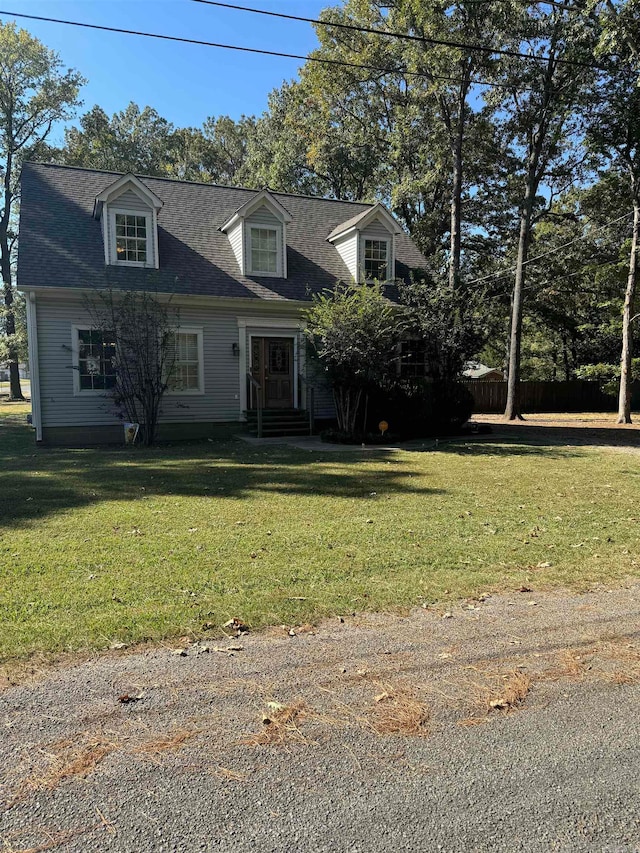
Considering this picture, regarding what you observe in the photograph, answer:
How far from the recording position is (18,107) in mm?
29750

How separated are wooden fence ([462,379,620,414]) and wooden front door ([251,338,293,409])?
1418 cm

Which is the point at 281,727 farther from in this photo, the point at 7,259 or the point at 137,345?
the point at 7,259

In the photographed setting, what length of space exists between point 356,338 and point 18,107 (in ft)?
94.7

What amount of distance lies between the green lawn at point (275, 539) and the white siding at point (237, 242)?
24.9 feet

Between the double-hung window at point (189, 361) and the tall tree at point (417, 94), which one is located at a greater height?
the tall tree at point (417, 94)

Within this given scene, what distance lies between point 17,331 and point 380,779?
36.9 m

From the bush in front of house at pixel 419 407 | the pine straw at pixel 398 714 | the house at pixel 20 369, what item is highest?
the house at pixel 20 369

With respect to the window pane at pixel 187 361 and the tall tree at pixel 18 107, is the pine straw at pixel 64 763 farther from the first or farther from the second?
the tall tree at pixel 18 107

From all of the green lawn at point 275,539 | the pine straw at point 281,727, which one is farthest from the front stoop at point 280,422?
the pine straw at point 281,727

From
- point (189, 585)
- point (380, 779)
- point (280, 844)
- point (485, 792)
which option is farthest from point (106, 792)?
point (189, 585)

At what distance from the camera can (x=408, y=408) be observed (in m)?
14.2

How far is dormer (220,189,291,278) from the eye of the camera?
15.3 m

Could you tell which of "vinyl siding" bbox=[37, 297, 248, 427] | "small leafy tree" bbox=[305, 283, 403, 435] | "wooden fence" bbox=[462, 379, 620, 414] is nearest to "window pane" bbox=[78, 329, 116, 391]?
"vinyl siding" bbox=[37, 297, 248, 427]

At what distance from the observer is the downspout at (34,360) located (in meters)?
12.8
